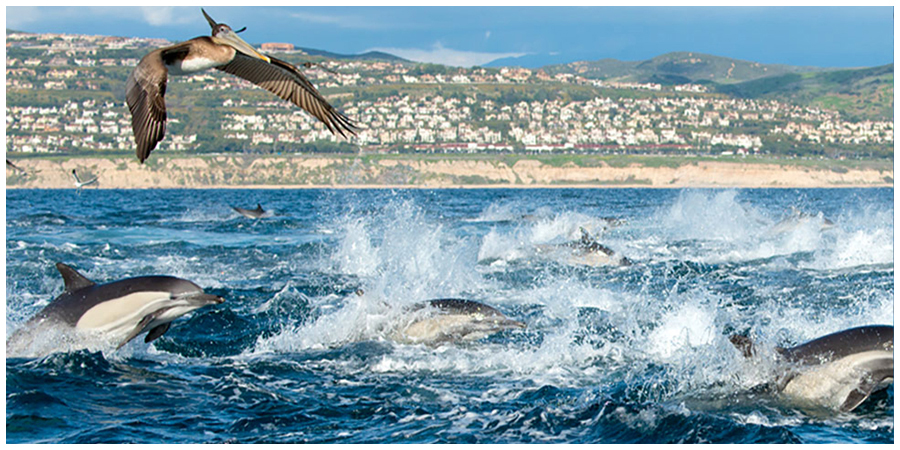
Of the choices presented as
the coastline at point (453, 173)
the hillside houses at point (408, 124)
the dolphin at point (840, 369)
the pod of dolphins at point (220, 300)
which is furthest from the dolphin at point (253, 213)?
the hillside houses at point (408, 124)

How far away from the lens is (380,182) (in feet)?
477

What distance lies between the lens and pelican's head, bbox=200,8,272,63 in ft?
23.6

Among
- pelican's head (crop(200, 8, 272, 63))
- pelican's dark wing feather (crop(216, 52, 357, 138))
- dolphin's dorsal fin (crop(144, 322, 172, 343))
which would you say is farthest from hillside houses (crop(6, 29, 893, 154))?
pelican's head (crop(200, 8, 272, 63))

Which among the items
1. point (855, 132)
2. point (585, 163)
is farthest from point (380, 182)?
point (855, 132)

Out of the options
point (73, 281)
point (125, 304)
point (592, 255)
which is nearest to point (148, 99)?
point (125, 304)

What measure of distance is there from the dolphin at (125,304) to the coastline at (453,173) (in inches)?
4759

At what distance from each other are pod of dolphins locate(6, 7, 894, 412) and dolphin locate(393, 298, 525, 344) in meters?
0.01

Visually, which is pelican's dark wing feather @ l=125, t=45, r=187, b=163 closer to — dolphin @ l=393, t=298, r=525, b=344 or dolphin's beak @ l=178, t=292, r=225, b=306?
dolphin's beak @ l=178, t=292, r=225, b=306

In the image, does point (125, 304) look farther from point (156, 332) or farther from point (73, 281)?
point (73, 281)

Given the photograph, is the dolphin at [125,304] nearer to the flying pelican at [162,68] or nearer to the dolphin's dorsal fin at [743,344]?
the flying pelican at [162,68]

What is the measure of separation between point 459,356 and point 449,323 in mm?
1031

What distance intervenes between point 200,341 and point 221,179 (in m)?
124

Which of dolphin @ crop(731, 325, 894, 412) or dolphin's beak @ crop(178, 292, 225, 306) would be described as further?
dolphin's beak @ crop(178, 292, 225, 306)

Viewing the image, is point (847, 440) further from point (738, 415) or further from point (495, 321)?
point (495, 321)
